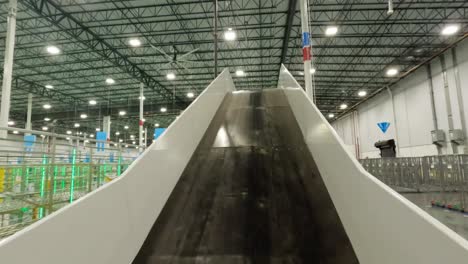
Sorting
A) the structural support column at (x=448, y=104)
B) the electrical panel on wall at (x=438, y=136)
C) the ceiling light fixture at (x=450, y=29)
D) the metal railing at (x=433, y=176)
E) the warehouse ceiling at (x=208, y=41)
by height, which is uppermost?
the warehouse ceiling at (x=208, y=41)

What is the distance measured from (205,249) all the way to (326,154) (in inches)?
56.0

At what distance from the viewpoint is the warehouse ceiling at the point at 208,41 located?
34.1 ft

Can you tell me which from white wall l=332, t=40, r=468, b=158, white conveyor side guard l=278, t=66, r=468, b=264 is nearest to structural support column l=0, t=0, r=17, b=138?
white conveyor side guard l=278, t=66, r=468, b=264

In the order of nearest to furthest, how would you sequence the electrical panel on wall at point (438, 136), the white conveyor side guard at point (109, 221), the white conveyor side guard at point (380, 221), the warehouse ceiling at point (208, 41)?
the white conveyor side guard at point (380, 221), the white conveyor side guard at point (109, 221), the warehouse ceiling at point (208, 41), the electrical panel on wall at point (438, 136)

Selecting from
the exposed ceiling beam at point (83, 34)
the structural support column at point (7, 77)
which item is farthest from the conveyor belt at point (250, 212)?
the exposed ceiling beam at point (83, 34)

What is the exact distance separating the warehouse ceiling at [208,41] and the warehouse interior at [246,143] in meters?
0.10

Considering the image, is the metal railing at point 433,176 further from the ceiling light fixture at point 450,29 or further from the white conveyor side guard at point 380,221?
the ceiling light fixture at point 450,29

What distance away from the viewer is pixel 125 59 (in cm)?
1499

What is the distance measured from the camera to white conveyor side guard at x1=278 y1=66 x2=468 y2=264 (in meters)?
1.00

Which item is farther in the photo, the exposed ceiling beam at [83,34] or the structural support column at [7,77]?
the exposed ceiling beam at [83,34]

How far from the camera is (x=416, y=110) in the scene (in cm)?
1422

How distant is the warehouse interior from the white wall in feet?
0.31

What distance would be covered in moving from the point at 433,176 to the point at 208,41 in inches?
442

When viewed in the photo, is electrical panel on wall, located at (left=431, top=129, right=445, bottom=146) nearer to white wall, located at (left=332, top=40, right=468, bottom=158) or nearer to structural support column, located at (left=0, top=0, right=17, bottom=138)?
white wall, located at (left=332, top=40, right=468, bottom=158)
